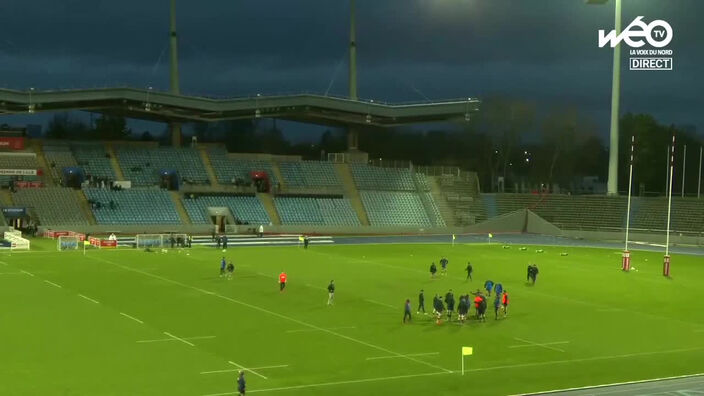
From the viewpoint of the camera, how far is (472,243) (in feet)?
269

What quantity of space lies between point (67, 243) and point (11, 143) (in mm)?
25300

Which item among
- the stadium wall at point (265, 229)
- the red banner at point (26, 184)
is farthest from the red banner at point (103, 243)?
the red banner at point (26, 184)

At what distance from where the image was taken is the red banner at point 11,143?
283 ft

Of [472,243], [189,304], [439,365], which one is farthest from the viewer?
[472,243]

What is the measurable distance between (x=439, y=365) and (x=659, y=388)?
6.79m

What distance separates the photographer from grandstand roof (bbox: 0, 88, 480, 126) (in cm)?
8500

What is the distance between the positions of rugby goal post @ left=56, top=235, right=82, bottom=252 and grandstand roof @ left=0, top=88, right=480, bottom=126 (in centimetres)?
2192

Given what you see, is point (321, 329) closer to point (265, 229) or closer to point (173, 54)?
point (265, 229)

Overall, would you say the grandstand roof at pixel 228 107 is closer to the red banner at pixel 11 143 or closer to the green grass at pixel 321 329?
the red banner at pixel 11 143

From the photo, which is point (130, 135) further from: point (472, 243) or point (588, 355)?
point (588, 355)

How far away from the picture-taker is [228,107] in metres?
93.7

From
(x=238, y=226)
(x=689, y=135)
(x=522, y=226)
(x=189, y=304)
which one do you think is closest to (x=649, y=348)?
(x=189, y=304)

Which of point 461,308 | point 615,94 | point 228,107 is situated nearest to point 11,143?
point 228,107

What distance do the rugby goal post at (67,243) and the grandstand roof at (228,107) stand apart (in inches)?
863
